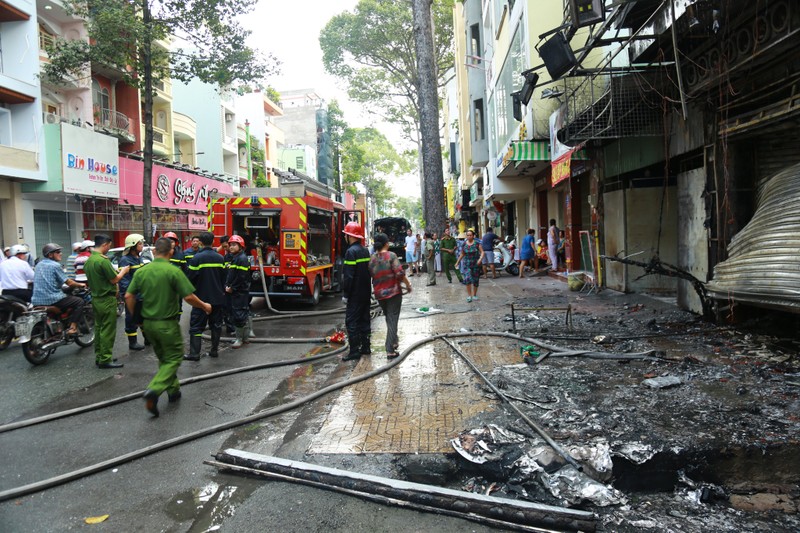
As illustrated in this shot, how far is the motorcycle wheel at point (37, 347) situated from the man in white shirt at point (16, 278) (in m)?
1.54

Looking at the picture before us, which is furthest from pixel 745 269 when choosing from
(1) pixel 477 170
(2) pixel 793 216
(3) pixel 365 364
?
(1) pixel 477 170

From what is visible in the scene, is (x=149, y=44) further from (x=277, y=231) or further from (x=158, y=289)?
(x=158, y=289)

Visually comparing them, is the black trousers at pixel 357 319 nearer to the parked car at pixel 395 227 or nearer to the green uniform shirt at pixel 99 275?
the green uniform shirt at pixel 99 275

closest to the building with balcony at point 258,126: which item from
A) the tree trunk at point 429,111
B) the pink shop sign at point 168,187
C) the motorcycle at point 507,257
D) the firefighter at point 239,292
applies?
the pink shop sign at point 168,187

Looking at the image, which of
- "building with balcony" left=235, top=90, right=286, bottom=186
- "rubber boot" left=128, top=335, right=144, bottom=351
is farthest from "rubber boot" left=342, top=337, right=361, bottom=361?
"building with balcony" left=235, top=90, right=286, bottom=186

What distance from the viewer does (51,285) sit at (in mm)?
8055

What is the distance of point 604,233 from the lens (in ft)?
40.8

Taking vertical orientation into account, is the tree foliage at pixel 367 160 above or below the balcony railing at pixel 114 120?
above

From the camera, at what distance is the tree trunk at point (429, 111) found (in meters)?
18.0

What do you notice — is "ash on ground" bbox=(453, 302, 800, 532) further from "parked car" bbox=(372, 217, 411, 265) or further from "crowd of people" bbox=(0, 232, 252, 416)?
"parked car" bbox=(372, 217, 411, 265)

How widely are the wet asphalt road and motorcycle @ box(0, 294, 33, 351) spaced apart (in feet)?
4.65

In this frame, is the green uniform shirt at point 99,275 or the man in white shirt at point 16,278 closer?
the green uniform shirt at point 99,275

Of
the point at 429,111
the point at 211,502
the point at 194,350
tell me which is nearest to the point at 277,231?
the point at 194,350

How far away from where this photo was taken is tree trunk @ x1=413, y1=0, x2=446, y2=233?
18.0 metres
